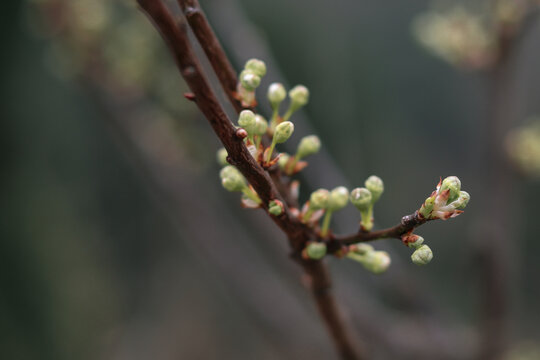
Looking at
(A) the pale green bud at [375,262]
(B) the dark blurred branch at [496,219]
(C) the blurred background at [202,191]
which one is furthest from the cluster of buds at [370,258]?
(C) the blurred background at [202,191]

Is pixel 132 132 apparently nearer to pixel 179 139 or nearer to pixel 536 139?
pixel 179 139

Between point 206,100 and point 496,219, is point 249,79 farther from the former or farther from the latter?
point 496,219

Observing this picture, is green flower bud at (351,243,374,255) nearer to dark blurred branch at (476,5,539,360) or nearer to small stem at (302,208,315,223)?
small stem at (302,208,315,223)

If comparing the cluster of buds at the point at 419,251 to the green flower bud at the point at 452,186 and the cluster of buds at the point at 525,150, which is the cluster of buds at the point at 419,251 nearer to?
the green flower bud at the point at 452,186

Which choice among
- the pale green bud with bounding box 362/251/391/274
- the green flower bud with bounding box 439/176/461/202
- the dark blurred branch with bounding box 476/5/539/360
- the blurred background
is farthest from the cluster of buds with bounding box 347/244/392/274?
the blurred background

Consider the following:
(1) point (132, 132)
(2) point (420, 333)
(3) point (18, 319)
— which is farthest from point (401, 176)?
(3) point (18, 319)

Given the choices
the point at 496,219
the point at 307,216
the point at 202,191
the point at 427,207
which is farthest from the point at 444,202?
the point at 202,191
